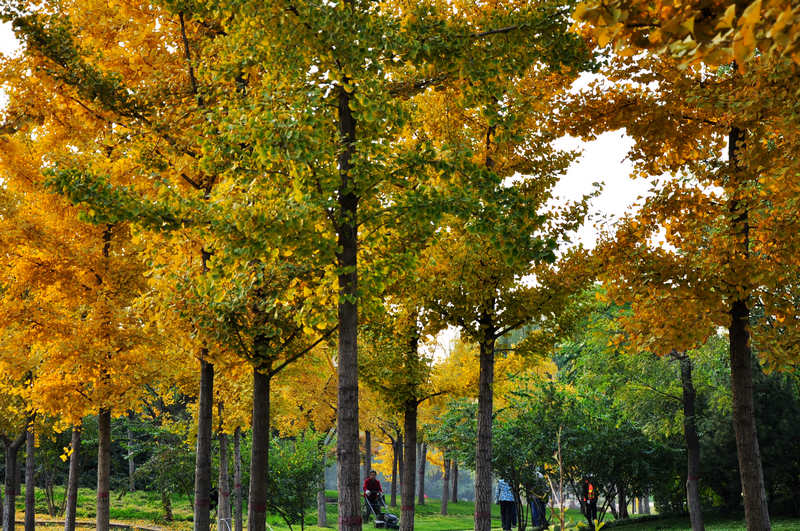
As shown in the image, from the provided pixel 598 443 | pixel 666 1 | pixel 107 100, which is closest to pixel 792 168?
pixel 666 1

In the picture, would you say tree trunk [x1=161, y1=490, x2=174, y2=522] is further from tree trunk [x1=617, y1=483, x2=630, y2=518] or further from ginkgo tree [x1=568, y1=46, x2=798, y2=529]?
ginkgo tree [x1=568, y1=46, x2=798, y2=529]

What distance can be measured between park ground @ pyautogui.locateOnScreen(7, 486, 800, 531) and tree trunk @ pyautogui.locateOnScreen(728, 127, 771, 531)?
26.8ft

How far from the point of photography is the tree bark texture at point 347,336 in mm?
6355

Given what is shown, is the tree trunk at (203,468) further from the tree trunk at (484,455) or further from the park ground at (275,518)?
the park ground at (275,518)

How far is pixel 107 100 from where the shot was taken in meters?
8.50

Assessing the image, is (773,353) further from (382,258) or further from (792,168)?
(382,258)

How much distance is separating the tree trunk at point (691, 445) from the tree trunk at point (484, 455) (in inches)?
225

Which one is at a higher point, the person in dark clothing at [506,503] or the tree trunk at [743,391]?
the tree trunk at [743,391]

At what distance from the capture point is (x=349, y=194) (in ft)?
22.7

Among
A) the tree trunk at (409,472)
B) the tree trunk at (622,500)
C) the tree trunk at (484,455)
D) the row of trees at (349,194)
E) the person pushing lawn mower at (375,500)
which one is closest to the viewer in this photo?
the row of trees at (349,194)

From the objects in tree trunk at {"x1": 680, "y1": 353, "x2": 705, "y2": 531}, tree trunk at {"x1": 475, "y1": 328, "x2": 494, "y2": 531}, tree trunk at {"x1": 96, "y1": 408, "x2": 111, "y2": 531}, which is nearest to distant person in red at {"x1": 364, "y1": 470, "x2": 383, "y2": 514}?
tree trunk at {"x1": 680, "y1": 353, "x2": 705, "y2": 531}

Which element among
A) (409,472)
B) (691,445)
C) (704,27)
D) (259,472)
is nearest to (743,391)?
(704,27)

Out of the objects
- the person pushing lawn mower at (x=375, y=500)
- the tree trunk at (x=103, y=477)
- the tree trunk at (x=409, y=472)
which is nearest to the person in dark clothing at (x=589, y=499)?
the tree trunk at (x=409, y=472)

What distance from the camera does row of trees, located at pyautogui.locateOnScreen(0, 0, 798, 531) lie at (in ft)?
20.7
